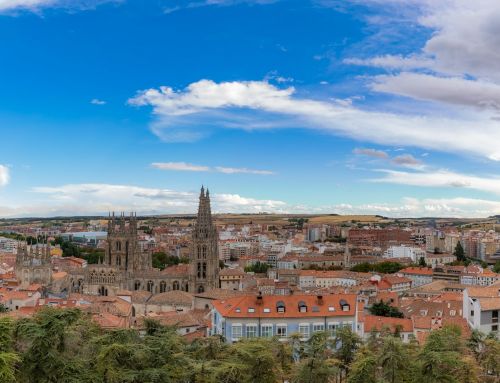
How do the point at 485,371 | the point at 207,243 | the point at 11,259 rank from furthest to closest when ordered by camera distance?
the point at 11,259 < the point at 207,243 < the point at 485,371

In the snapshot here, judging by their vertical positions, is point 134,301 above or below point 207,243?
below

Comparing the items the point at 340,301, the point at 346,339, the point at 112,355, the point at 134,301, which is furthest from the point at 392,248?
the point at 112,355

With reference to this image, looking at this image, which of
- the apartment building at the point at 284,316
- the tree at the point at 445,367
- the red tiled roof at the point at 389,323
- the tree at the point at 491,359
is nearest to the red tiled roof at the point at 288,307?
the apartment building at the point at 284,316

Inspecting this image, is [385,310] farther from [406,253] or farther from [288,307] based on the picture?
[406,253]

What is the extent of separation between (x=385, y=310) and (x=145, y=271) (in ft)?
132

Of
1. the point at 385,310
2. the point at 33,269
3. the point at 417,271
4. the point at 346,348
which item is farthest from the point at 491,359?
the point at 417,271

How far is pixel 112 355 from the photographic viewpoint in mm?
26922

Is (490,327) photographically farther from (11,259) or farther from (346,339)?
(11,259)

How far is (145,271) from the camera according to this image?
90500mm

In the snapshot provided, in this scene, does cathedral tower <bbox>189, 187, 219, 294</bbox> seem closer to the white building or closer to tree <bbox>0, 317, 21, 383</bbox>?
tree <bbox>0, 317, 21, 383</bbox>

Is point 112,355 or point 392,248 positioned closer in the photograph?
point 112,355

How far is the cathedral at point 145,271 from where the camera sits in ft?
286

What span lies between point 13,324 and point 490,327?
39240 millimetres

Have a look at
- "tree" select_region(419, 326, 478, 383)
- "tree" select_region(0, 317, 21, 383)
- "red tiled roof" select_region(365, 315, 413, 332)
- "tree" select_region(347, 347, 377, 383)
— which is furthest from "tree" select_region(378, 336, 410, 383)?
"red tiled roof" select_region(365, 315, 413, 332)
